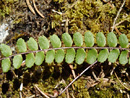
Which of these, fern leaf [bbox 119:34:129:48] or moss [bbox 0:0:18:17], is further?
moss [bbox 0:0:18:17]

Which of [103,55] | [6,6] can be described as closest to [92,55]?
[103,55]

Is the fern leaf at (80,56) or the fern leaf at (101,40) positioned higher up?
the fern leaf at (101,40)

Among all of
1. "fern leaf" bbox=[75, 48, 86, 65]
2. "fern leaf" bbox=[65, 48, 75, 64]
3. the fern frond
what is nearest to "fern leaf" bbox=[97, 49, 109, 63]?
the fern frond

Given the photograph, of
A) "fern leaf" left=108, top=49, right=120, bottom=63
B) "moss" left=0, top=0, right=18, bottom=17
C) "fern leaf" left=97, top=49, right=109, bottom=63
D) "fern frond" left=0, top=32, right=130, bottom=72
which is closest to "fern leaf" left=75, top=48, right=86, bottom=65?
"fern frond" left=0, top=32, right=130, bottom=72

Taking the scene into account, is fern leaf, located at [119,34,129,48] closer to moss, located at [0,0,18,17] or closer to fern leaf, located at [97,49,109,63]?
fern leaf, located at [97,49,109,63]

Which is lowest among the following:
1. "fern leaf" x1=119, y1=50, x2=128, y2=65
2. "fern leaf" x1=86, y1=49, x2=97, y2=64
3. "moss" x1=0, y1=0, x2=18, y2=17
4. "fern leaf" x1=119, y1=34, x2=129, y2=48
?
"fern leaf" x1=119, y1=50, x2=128, y2=65

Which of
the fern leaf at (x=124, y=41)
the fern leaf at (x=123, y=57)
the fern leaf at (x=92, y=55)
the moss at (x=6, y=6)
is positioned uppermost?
the moss at (x=6, y=6)

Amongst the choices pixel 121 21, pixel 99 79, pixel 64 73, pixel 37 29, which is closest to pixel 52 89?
pixel 64 73

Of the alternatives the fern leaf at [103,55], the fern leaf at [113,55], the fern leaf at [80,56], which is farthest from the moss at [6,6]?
the fern leaf at [113,55]

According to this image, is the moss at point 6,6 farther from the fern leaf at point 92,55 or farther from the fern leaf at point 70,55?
the fern leaf at point 92,55

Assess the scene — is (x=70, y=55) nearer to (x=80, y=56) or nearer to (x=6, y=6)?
(x=80, y=56)

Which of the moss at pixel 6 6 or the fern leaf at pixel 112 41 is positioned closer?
the fern leaf at pixel 112 41

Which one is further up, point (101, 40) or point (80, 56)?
point (101, 40)

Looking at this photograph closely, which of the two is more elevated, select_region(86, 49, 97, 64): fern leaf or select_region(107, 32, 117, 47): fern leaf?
select_region(107, 32, 117, 47): fern leaf
